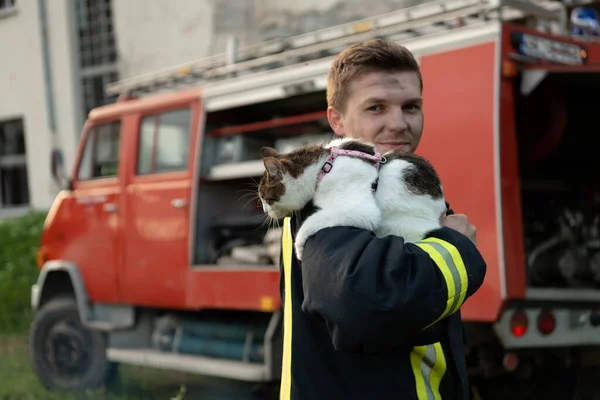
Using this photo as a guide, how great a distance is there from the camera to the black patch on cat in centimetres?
150

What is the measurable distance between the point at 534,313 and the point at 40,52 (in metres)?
12.9

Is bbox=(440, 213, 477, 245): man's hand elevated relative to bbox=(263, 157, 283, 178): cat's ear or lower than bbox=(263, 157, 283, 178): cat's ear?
lower

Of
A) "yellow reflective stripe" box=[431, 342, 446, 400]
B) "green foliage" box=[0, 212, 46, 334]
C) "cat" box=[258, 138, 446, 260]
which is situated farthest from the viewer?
"green foliage" box=[0, 212, 46, 334]

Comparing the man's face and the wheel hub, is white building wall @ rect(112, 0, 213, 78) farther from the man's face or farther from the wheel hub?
the man's face

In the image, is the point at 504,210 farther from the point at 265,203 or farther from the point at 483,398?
the point at 265,203

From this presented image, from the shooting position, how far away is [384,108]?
173cm

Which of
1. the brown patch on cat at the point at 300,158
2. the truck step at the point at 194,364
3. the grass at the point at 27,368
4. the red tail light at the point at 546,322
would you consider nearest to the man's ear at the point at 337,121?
the brown patch on cat at the point at 300,158

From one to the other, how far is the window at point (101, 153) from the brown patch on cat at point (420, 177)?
17.4 ft

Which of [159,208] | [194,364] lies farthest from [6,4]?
[194,364]

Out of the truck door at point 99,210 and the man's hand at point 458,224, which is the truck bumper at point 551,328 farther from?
the truck door at point 99,210

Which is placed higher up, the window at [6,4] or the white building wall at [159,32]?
the window at [6,4]

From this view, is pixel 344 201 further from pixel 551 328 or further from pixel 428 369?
pixel 551 328

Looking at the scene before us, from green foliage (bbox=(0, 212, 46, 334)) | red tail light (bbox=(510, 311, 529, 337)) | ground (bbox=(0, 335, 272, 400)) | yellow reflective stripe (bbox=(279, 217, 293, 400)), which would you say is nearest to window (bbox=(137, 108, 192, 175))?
ground (bbox=(0, 335, 272, 400))

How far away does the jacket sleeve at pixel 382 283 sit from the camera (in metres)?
1.30
